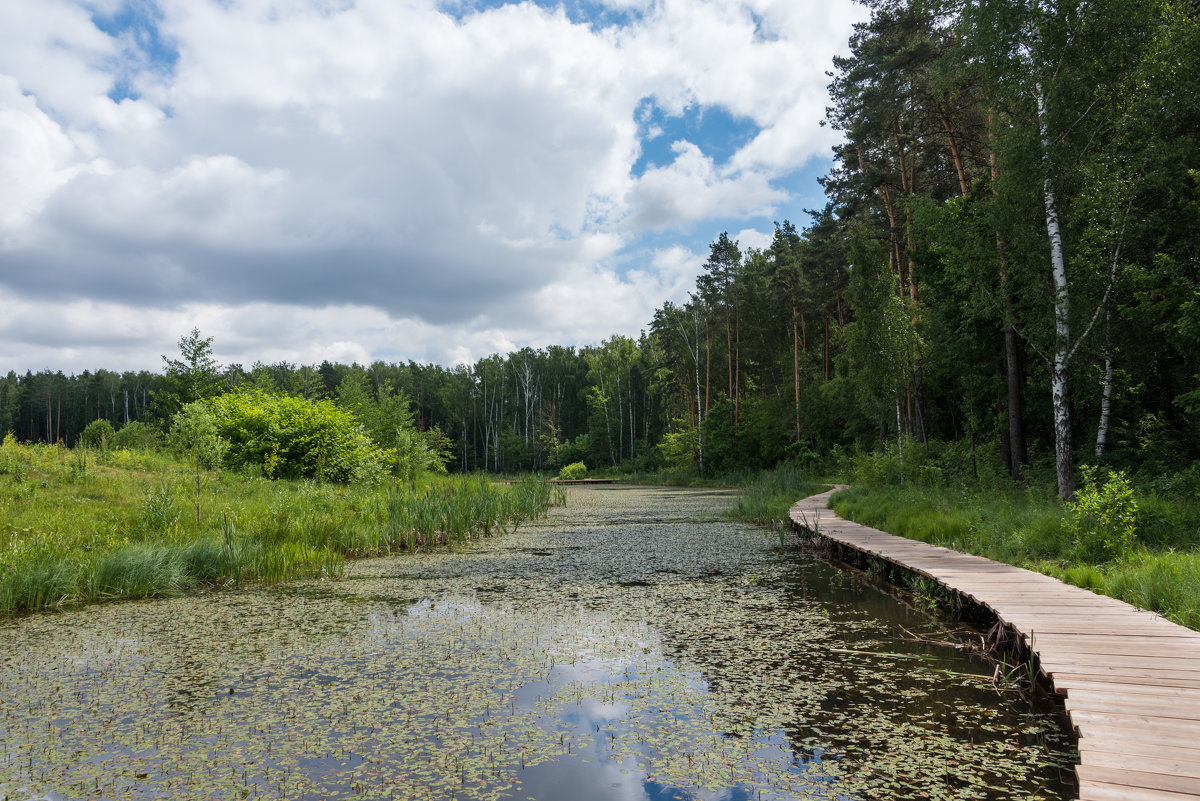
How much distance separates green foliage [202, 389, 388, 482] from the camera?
12.0m

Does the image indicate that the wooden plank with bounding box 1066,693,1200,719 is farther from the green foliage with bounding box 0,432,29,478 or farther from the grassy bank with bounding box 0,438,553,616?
the green foliage with bounding box 0,432,29,478

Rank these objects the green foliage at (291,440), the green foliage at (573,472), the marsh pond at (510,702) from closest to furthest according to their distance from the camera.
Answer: the marsh pond at (510,702) → the green foliage at (291,440) → the green foliage at (573,472)

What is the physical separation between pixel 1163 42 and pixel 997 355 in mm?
6504

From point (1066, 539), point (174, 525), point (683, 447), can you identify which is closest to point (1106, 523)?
point (1066, 539)

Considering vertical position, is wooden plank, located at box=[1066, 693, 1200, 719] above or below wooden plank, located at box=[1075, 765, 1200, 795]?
below

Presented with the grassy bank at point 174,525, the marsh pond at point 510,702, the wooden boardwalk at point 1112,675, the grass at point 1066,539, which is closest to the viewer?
the wooden boardwalk at point 1112,675

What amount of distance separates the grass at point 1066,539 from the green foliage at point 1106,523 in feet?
0.14

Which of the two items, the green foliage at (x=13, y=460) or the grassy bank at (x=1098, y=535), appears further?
the green foliage at (x=13, y=460)

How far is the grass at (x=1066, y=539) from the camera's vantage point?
164 inches

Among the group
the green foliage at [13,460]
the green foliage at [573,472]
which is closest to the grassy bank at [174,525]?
the green foliage at [13,460]

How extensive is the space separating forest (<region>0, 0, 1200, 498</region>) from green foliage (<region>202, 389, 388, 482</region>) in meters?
4.08

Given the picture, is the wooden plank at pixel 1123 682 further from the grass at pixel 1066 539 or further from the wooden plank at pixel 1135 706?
the grass at pixel 1066 539

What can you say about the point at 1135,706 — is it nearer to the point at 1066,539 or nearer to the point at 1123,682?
the point at 1123,682

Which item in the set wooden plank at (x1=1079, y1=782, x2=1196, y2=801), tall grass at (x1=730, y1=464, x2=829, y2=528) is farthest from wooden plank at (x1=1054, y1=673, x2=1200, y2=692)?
tall grass at (x1=730, y1=464, x2=829, y2=528)
